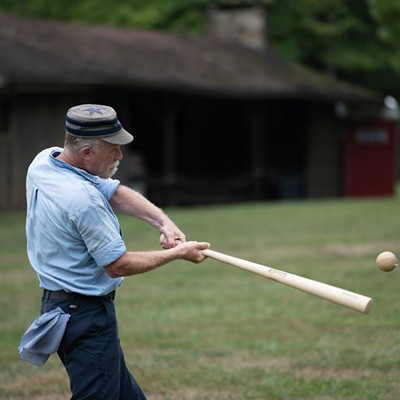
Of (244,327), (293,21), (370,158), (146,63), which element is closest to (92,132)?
(244,327)

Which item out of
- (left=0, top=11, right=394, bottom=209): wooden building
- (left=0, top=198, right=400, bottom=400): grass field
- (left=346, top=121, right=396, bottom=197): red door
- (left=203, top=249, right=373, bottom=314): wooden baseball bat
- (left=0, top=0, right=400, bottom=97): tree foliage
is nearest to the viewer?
(left=203, top=249, right=373, bottom=314): wooden baseball bat

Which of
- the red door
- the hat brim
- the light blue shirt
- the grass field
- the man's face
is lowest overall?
the red door

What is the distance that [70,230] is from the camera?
4664mm

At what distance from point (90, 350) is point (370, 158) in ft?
83.5

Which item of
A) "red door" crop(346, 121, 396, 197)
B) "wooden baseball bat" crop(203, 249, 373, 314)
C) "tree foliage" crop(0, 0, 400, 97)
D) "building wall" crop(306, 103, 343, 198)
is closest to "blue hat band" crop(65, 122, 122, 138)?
"wooden baseball bat" crop(203, 249, 373, 314)

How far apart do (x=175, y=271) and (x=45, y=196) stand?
8.09 m

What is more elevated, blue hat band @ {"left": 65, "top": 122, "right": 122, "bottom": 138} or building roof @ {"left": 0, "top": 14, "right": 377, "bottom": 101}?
blue hat band @ {"left": 65, "top": 122, "right": 122, "bottom": 138}

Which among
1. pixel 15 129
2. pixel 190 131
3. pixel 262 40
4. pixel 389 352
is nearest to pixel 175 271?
pixel 389 352

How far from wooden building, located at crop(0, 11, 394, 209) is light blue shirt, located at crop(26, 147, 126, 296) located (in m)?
15.7

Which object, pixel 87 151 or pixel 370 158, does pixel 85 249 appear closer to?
pixel 87 151

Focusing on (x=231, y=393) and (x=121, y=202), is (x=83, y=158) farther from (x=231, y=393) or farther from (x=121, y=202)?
(x=231, y=393)

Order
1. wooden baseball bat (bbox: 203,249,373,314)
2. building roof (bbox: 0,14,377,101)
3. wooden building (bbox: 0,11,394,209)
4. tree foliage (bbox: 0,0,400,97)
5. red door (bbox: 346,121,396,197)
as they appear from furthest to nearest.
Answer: tree foliage (bbox: 0,0,400,97)
red door (bbox: 346,121,396,197)
wooden building (bbox: 0,11,394,209)
building roof (bbox: 0,14,377,101)
wooden baseball bat (bbox: 203,249,373,314)

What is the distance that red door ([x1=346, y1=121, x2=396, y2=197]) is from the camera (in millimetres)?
29328

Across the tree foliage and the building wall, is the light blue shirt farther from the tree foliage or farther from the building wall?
the tree foliage
